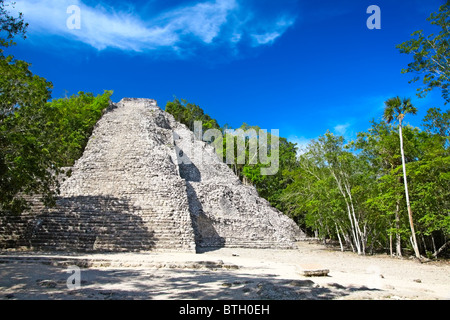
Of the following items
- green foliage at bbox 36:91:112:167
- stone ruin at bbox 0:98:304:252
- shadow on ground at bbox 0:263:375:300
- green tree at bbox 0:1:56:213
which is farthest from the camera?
green foliage at bbox 36:91:112:167

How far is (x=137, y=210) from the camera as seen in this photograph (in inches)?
515

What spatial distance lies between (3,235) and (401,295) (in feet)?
43.4

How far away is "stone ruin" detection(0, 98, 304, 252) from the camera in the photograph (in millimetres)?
11570

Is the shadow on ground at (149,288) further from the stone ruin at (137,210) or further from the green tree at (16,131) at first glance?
the stone ruin at (137,210)

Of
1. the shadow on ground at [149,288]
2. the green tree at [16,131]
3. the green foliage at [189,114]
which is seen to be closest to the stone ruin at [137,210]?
the green tree at [16,131]

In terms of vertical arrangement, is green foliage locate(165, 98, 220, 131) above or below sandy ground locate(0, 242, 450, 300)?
above

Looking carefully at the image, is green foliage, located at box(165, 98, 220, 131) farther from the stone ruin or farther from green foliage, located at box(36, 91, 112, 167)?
the stone ruin

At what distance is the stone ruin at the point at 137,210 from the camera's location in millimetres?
11570

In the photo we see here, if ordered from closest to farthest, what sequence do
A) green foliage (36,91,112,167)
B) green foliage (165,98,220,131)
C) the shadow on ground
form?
the shadow on ground → green foliage (36,91,112,167) → green foliage (165,98,220,131)

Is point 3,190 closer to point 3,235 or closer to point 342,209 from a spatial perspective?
point 3,235

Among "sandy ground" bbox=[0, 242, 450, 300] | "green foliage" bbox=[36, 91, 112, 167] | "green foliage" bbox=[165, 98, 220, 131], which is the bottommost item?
"sandy ground" bbox=[0, 242, 450, 300]

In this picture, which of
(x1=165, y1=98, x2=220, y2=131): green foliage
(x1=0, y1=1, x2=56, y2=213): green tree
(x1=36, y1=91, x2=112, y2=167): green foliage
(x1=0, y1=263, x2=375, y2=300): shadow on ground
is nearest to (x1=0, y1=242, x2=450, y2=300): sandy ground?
(x1=0, y1=263, x2=375, y2=300): shadow on ground

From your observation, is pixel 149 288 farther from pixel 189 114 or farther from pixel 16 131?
pixel 189 114

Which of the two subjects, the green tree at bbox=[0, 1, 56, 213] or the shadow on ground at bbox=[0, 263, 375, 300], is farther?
the green tree at bbox=[0, 1, 56, 213]
